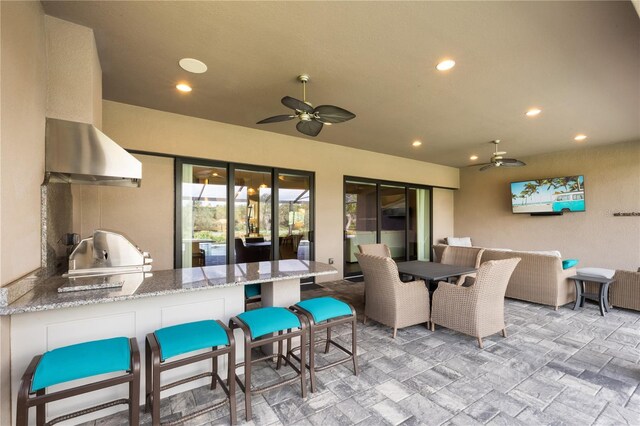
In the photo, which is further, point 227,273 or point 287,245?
point 287,245

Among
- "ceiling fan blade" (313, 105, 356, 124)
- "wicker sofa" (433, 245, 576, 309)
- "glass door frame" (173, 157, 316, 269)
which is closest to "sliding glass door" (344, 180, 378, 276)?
"glass door frame" (173, 157, 316, 269)

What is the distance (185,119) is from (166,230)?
1.66m

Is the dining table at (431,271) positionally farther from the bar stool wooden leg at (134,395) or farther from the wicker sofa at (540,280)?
the bar stool wooden leg at (134,395)

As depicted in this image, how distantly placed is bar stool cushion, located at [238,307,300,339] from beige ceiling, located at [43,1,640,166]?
2237 mm

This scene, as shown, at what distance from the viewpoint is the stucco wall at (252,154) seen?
3887mm

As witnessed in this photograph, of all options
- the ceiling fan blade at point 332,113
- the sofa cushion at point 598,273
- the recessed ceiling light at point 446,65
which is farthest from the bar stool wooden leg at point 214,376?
the sofa cushion at point 598,273

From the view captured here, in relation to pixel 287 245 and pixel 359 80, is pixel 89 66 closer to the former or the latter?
pixel 359 80

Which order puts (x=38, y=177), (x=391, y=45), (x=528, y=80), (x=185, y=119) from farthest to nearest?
(x=185, y=119) < (x=528, y=80) < (x=391, y=45) < (x=38, y=177)

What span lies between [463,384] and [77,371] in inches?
104

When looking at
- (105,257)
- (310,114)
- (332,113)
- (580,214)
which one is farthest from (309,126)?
(580,214)

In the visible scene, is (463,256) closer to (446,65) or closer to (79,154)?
(446,65)

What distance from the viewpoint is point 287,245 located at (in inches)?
213

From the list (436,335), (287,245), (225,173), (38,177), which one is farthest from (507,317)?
(38,177)

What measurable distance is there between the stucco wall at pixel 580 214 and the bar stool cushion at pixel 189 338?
7644 millimetres
